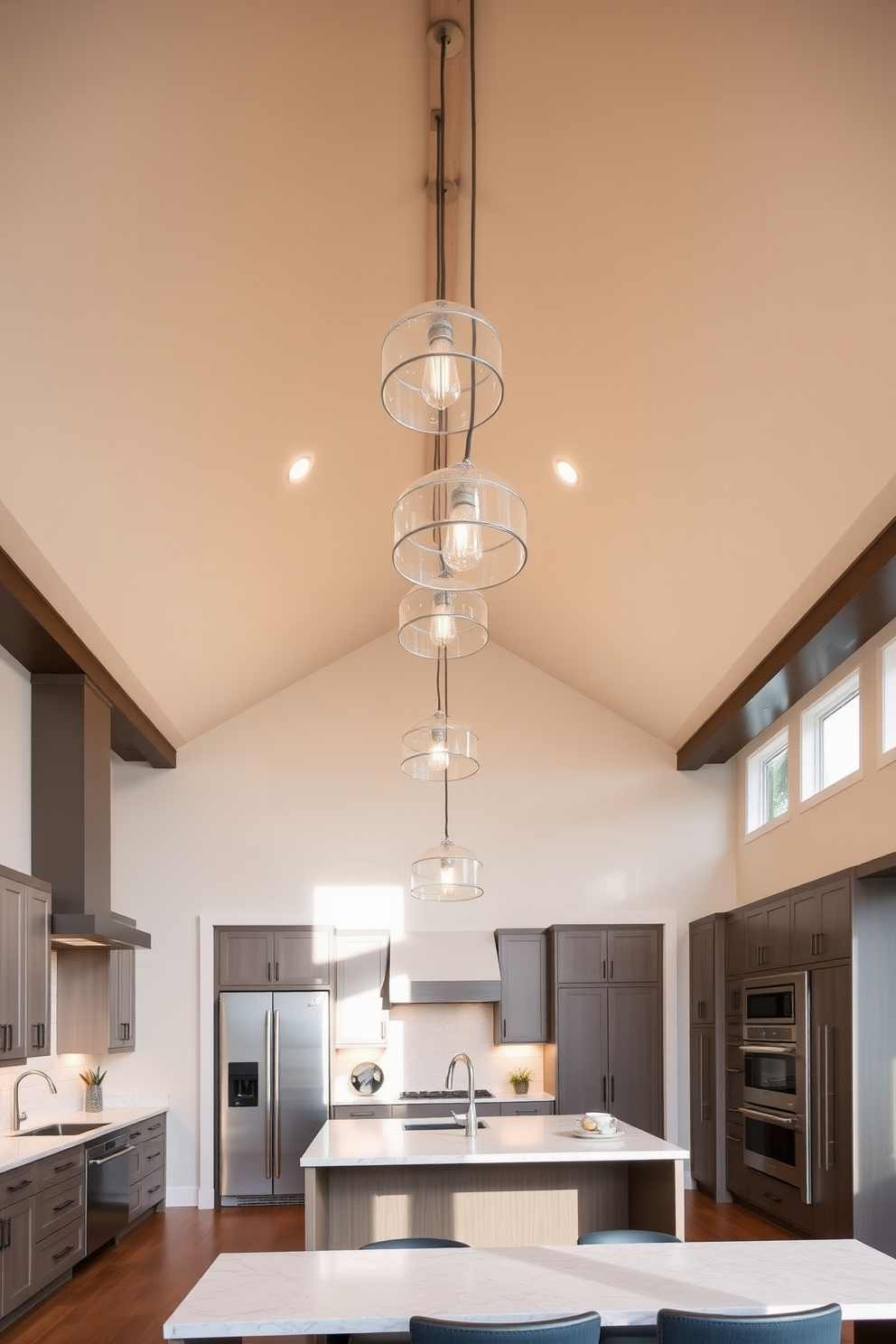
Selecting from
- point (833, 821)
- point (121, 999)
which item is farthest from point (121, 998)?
point (833, 821)

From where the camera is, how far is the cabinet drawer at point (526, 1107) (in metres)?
8.92

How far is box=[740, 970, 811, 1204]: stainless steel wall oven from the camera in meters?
6.85

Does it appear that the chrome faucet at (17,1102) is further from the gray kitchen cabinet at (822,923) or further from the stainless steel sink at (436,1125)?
the gray kitchen cabinet at (822,923)

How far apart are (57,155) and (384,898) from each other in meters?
6.85

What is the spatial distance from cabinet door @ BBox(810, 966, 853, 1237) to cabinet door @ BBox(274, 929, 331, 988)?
153 inches

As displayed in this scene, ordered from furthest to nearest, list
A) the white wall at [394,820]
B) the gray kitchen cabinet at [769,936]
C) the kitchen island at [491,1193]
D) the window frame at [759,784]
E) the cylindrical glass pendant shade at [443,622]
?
the white wall at [394,820] < the window frame at [759,784] < the gray kitchen cabinet at [769,936] < the kitchen island at [491,1193] < the cylindrical glass pendant shade at [443,622]

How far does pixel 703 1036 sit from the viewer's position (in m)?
8.98

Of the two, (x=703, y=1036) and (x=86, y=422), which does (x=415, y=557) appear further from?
(x=703, y=1036)

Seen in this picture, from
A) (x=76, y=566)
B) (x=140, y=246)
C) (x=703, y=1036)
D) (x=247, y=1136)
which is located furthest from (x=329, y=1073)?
(x=140, y=246)

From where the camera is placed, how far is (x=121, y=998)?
28.8ft

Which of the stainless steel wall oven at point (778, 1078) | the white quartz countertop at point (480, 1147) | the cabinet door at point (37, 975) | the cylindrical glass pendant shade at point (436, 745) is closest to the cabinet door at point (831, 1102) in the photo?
the stainless steel wall oven at point (778, 1078)

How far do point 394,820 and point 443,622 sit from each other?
6.01 metres

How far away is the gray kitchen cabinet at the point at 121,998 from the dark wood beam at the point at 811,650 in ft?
15.4

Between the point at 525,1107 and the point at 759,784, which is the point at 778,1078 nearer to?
the point at 525,1107
